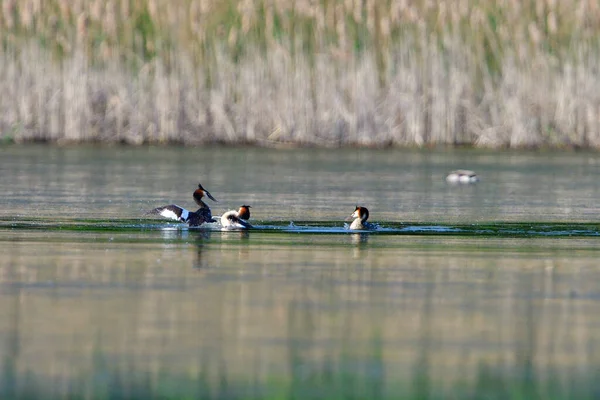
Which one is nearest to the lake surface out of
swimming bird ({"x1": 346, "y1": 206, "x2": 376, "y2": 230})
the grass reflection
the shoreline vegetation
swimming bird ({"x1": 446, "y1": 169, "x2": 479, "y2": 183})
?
the grass reflection

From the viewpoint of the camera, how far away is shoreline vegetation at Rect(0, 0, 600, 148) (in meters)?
27.0

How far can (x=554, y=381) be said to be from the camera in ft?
21.9

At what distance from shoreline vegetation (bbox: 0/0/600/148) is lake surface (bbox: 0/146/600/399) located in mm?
8291

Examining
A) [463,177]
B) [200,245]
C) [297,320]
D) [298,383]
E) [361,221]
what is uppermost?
[463,177]

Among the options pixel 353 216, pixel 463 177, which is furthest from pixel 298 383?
pixel 463 177

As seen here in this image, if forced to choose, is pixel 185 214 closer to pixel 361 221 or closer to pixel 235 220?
pixel 235 220

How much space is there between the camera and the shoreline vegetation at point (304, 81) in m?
27.0

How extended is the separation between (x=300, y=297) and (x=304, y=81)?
18554 millimetres

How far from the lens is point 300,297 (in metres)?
9.09

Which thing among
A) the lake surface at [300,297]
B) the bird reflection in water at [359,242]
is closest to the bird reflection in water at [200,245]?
the lake surface at [300,297]

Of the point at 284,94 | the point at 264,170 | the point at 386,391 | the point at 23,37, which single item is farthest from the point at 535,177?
the point at 386,391

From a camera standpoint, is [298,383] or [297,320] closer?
[298,383]

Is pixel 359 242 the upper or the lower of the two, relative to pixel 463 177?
lower

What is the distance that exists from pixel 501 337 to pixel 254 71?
2023cm
